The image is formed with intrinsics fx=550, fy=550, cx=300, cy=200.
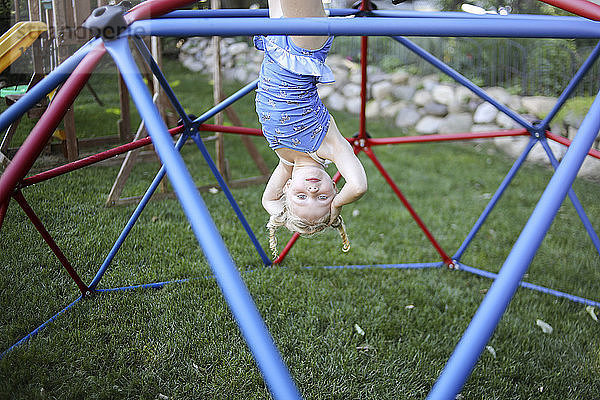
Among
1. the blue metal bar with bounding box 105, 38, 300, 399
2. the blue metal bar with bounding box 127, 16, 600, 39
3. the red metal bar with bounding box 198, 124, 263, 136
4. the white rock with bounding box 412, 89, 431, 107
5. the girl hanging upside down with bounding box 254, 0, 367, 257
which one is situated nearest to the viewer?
the blue metal bar with bounding box 105, 38, 300, 399

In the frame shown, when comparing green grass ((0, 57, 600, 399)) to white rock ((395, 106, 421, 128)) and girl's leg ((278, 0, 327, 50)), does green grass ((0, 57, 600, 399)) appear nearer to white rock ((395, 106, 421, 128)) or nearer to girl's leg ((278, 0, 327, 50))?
girl's leg ((278, 0, 327, 50))

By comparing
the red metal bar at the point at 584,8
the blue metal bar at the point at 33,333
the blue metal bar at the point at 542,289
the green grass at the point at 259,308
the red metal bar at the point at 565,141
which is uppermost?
the red metal bar at the point at 584,8

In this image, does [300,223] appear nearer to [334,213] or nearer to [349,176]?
[334,213]

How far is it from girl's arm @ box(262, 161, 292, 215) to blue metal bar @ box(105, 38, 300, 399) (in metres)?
0.83

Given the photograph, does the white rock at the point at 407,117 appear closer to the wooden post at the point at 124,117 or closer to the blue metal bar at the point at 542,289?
the blue metal bar at the point at 542,289

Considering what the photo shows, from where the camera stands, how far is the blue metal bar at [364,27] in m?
1.37

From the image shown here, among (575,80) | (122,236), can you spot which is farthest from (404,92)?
(122,236)

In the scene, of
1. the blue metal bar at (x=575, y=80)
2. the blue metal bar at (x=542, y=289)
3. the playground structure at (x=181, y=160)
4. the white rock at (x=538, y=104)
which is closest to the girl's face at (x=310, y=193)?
Result: the playground structure at (x=181, y=160)

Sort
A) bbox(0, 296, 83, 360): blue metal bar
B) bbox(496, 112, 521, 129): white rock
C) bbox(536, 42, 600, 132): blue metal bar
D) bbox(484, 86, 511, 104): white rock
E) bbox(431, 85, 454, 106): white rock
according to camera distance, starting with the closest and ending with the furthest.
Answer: bbox(0, 296, 83, 360): blue metal bar < bbox(536, 42, 600, 132): blue metal bar < bbox(496, 112, 521, 129): white rock < bbox(484, 86, 511, 104): white rock < bbox(431, 85, 454, 106): white rock

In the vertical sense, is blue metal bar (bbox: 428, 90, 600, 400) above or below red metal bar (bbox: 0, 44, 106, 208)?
A: below

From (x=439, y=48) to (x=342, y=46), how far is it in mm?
1293

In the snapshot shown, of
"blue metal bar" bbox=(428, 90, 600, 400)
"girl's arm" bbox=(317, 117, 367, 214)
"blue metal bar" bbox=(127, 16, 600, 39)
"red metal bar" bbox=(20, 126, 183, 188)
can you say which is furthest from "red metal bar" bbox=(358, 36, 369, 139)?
"blue metal bar" bbox=(428, 90, 600, 400)

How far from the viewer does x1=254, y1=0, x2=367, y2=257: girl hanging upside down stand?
5.80 feet

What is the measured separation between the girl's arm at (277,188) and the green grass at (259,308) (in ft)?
2.34
